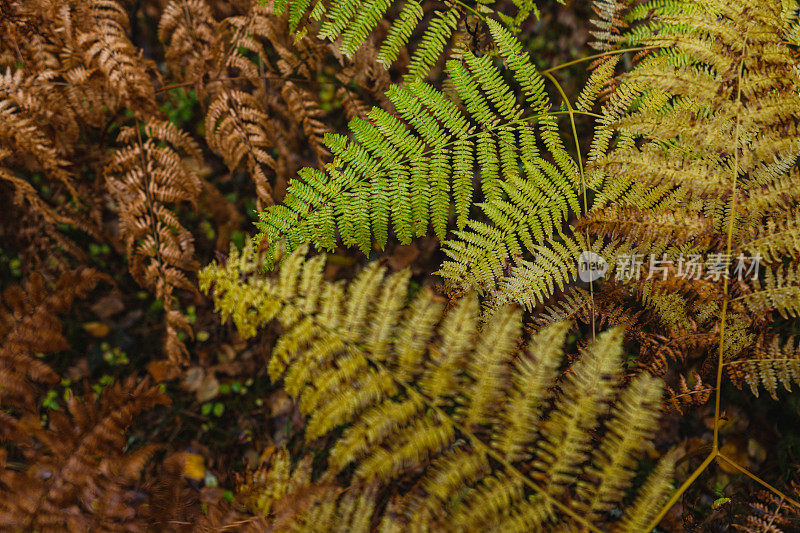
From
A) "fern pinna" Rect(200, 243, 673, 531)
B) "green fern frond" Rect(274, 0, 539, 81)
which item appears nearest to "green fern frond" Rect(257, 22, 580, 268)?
"green fern frond" Rect(274, 0, 539, 81)

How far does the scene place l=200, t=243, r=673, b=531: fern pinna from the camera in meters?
1.38

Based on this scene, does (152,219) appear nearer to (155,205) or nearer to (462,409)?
(155,205)

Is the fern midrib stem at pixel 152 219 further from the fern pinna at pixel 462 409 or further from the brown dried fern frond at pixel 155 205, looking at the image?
the fern pinna at pixel 462 409

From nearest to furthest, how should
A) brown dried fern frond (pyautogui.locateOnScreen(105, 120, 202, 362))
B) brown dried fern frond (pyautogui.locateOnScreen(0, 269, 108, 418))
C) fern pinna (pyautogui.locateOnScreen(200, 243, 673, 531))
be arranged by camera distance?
fern pinna (pyautogui.locateOnScreen(200, 243, 673, 531))
brown dried fern frond (pyautogui.locateOnScreen(0, 269, 108, 418))
brown dried fern frond (pyautogui.locateOnScreen(105, 120, 202, 362))

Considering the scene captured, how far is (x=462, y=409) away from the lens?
1.46m

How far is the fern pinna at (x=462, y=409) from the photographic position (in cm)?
138

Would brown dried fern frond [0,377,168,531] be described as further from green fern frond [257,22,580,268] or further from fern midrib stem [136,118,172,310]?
green fern frond [257,22,580,268]

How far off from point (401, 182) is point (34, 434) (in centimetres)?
178

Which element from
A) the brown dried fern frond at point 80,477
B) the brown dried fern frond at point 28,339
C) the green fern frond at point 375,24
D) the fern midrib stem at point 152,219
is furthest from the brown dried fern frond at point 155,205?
the green fern frond at point 375,24

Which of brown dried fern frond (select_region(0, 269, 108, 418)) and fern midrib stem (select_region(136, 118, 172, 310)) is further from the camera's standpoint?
fern midrib stem (select_region(136, 118, 172, 310))

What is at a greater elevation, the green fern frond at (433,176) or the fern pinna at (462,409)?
the green fern frond at (433,176)

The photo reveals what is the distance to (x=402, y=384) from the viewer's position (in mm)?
1540

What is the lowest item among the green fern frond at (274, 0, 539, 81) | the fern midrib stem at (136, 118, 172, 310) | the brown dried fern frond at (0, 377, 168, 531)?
the brown dried fern frond at (0, 377, 168, 531)

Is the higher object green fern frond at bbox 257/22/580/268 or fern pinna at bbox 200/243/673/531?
green fern frond at bbox 257/22/580/268
